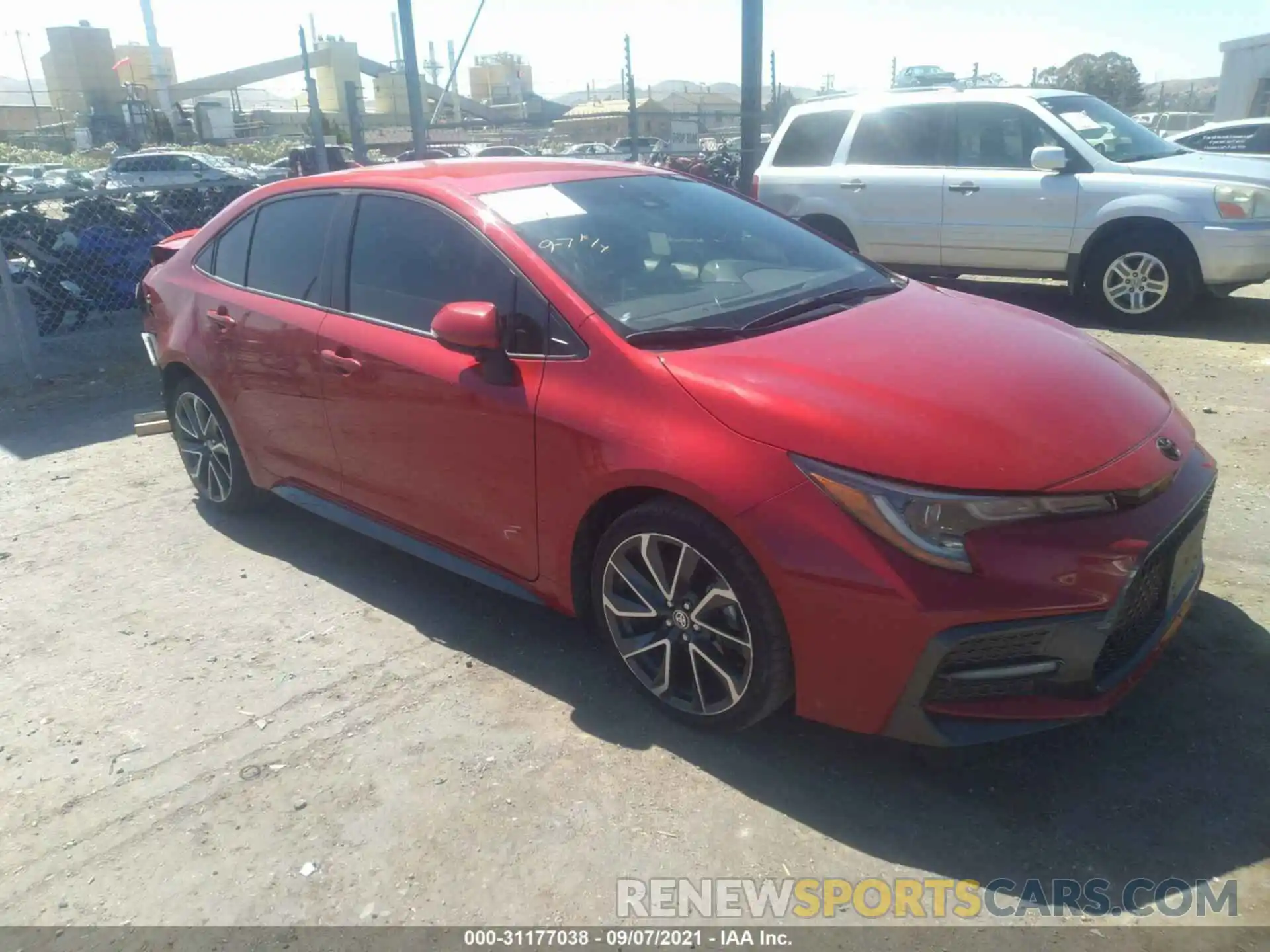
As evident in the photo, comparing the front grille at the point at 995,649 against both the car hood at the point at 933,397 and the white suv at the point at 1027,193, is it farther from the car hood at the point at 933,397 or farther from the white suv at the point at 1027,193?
the white suv at the point at 1027,193

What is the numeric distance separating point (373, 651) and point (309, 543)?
1.23 metres

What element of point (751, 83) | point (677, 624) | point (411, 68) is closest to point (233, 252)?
point (677, 624)

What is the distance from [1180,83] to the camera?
69250 mm

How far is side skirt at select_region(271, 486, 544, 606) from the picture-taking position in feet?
11.1

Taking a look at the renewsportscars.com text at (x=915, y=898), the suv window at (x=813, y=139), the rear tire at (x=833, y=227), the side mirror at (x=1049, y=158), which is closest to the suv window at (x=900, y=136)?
the suv window at (x=813, y=139)

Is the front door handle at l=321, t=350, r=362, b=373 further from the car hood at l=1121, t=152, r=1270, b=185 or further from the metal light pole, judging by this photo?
the metal light pole

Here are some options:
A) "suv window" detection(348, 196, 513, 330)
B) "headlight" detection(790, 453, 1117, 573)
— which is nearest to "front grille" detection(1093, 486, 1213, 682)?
"headlight" detection(790, 453, 1117, 573)

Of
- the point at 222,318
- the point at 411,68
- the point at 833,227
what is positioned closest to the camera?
the point at 222,318

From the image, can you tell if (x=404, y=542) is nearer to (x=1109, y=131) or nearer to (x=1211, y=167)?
(x=1211, y=167)

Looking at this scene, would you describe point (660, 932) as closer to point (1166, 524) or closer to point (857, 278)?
point (1166, 524)

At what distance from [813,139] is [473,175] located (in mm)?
6601

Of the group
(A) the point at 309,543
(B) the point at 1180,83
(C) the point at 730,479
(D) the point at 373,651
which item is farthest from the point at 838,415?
(B) the point at 1180,83

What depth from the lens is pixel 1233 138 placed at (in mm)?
12719

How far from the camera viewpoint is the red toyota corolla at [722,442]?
7.95 ft
